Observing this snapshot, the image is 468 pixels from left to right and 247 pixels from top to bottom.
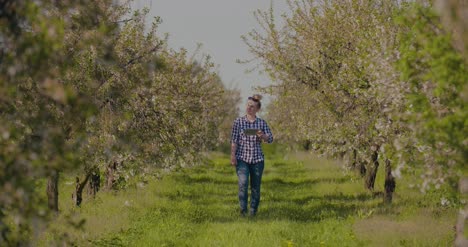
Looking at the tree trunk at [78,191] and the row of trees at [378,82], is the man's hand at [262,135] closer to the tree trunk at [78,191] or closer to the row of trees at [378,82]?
the row of trees at [378,82]

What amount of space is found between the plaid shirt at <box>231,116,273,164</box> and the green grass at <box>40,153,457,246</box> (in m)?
1.30

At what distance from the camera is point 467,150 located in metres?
7.23

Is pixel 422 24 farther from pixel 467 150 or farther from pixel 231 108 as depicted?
pixel 231 108

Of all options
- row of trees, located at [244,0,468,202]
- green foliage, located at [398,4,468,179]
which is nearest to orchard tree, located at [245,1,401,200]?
row of trees, located at [244,0,468,202]

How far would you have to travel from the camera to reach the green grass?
11.4 metres

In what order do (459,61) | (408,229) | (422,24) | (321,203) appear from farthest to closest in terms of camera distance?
1. (321,203)
2. (408,229)
3. (422,24)
4. (459,61)

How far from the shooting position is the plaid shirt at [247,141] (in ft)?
47.2

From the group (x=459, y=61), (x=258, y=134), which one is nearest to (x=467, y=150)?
(x=459, y=61)

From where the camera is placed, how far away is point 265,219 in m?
13.8

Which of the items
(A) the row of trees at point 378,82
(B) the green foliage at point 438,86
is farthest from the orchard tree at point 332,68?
(B) the green foliage at point 438,86

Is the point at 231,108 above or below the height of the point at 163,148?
above

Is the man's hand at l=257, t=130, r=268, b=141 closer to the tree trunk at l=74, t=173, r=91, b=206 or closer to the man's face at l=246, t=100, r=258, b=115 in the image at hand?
the man's face at l=246, t=100, r=258, b=115

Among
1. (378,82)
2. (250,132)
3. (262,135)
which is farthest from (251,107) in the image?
(378,82)

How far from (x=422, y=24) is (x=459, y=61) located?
0.72 meters
